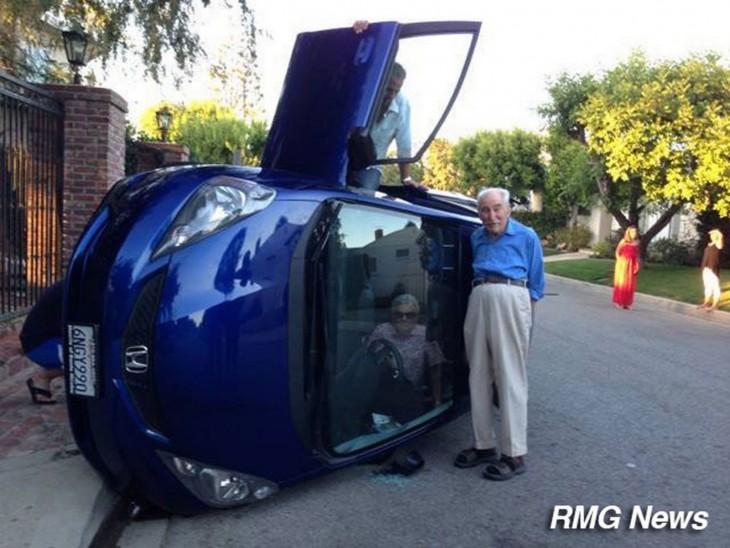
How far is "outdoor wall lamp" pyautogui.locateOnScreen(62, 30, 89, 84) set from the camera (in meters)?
9.56

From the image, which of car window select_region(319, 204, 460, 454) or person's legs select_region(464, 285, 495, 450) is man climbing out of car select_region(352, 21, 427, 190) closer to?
car window select_region(319, 204, 460, 454)

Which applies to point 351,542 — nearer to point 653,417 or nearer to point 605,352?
point 653,417

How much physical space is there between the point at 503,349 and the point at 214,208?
1.89 meters

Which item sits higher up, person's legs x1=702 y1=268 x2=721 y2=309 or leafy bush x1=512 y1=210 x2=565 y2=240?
leafy bush x1=512 y1=210 x2=565 y2=240

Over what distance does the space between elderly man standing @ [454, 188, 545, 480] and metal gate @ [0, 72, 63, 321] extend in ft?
15.0

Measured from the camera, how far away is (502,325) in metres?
3.95

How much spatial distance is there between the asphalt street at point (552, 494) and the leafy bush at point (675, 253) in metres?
21.8

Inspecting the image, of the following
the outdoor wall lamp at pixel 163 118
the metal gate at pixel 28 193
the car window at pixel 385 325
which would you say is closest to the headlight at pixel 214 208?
the car window at pixel 385 325

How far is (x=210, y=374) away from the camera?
9.67ft

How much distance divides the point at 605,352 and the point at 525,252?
5179 millimetres

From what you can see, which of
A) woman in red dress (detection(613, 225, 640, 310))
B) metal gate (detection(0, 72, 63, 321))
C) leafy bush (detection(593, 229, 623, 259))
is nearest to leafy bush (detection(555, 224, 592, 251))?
leafy bush (detection(593, 229, 623, 259))

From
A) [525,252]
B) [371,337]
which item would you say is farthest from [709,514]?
[371,337]

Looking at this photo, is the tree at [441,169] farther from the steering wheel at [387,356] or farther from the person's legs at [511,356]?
the steering wheel at [387,356]

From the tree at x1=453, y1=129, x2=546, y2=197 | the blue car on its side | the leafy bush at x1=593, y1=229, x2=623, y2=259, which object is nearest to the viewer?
the blue car on its side
